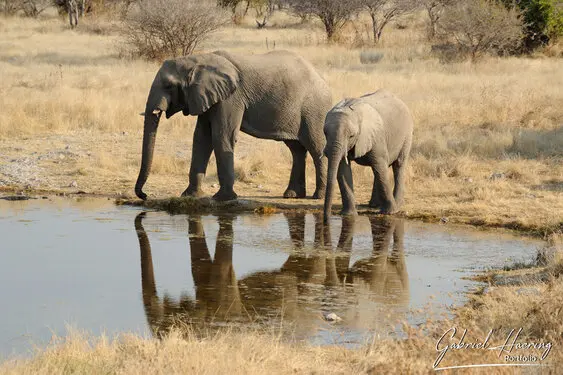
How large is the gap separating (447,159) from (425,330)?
903cm

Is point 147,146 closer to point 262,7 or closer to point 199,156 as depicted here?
point 199,156

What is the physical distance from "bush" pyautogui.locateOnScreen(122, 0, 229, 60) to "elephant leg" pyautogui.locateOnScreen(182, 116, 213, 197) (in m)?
15.9

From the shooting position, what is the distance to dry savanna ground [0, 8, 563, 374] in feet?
22.0

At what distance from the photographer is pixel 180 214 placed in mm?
13562

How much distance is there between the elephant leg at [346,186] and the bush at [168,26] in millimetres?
17489

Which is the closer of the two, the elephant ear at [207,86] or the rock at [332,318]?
the rock at [332,318]

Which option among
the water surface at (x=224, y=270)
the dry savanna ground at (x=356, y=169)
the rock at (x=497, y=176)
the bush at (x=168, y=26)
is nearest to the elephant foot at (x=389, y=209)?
the water surface at (x=224, y=270)

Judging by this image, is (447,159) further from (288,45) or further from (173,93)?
(288,45)

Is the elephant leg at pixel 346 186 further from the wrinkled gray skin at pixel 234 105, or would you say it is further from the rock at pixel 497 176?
the rock at pixel 497 176

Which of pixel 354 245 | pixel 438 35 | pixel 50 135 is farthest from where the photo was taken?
pixel 438 35

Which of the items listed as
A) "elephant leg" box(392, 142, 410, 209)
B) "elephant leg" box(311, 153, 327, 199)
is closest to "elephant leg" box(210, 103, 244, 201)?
"elephant leg" box(311, 153, 327, 199)

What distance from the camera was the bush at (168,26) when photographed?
97.9ft

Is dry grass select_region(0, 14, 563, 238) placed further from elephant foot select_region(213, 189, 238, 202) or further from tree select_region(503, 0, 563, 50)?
tree select_region(503, 0, 563, 50)

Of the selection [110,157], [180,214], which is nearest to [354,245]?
[180,214]
